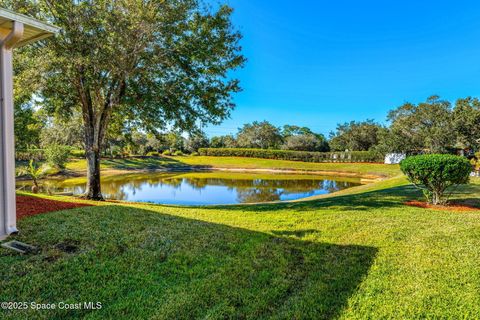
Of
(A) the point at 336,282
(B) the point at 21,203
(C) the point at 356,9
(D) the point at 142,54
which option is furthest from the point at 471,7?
(B) the point at 21,203

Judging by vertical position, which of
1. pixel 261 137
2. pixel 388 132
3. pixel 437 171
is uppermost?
pixel 261 137

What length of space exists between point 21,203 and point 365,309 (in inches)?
278

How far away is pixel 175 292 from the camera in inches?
111

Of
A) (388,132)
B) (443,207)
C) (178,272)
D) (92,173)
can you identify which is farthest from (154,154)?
(178,272)

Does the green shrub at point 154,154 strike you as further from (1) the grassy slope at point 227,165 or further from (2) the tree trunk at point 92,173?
(2) the tree trunk at point 92,173

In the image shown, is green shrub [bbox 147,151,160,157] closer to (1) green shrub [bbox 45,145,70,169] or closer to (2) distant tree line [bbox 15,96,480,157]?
(2) distant tree line [bbox 15,96,480,157]

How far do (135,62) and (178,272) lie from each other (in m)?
7.51

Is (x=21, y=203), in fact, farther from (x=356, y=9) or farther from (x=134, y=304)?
(x=356, y=9)

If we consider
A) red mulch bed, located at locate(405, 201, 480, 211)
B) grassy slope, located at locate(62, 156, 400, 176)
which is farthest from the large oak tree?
grassy slope, located at locate(62, 156, 400, 176)

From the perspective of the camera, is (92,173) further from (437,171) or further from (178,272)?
(437,171)

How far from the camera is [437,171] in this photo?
22.7 ft

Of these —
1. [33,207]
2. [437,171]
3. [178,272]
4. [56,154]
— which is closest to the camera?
[178,272]

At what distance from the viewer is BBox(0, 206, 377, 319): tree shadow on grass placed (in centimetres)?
258

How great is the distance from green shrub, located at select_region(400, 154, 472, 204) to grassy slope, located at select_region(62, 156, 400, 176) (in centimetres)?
1945
